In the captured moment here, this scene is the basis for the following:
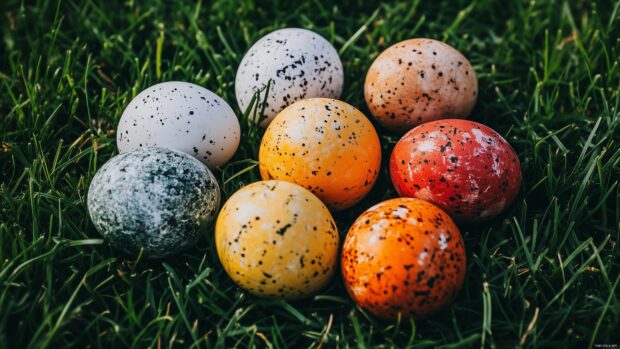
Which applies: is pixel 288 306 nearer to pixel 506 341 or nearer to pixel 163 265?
pixel 163 265

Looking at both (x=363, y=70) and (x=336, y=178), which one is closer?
(x=336, y=178)

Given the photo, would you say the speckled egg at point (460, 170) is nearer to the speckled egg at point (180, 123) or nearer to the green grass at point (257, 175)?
the green grass at point (257, 175)

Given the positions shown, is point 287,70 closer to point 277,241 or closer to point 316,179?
point 316,179

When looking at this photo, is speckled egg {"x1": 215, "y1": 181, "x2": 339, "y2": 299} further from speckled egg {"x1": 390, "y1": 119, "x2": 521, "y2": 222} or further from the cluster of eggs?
speckled egg {"x1": 390, "y1": 119, "x2": 521, "y2": 222}

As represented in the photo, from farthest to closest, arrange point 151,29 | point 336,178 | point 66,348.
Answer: point 151,29 → point 336,178 → point 66,348

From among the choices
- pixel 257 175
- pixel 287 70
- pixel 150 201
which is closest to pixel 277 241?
pixel 150 201

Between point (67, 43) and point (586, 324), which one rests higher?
point (67, 43)

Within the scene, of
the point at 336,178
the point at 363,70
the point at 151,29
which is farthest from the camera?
the point at 151,29

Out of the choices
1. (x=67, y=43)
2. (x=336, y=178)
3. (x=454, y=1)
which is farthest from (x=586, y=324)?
(x=67, y=43)
